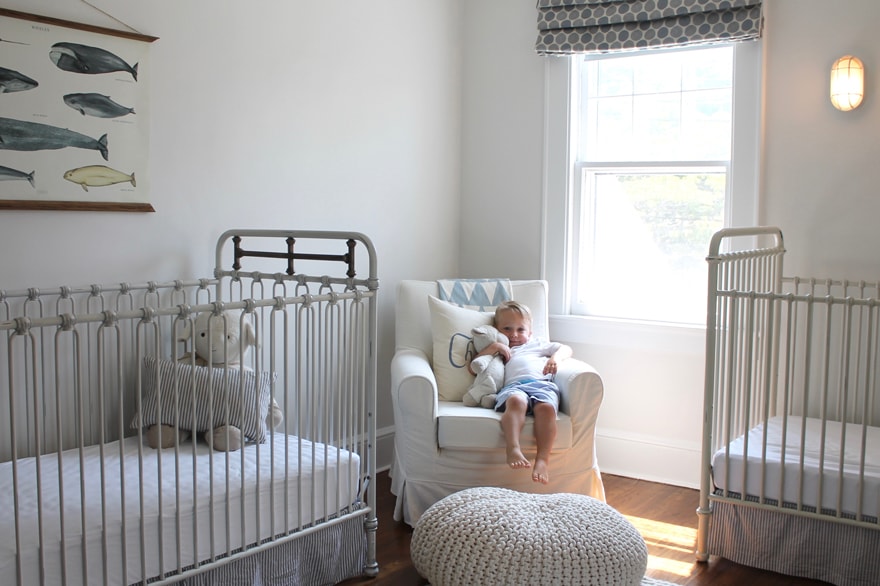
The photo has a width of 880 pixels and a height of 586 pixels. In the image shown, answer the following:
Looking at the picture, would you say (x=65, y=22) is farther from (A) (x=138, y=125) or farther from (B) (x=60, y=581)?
(B) (x=60, y=581)

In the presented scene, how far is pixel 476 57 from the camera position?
163 inches

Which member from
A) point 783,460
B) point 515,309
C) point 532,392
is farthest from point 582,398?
point 783,460

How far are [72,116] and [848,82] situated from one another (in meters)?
2.72

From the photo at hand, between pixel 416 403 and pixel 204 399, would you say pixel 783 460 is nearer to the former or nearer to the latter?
pixel 416 403

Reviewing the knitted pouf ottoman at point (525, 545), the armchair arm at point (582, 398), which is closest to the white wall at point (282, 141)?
the armchair arm at point (582, 398)

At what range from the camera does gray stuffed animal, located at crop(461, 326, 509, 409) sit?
3188 millimetres

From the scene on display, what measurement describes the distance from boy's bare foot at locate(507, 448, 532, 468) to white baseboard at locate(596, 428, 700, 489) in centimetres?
103

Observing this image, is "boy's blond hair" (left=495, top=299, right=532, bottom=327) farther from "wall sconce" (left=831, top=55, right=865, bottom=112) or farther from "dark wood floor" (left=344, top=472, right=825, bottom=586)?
"wall sconce" (left=831, top=55, right=865, bottom=112)

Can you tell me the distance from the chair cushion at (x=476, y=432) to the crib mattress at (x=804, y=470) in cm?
59

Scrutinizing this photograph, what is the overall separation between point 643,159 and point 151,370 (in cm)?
232

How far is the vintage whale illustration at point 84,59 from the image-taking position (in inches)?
98.9

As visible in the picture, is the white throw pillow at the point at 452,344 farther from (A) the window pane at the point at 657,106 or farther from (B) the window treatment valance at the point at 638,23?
(B) the window treatment valance at the point at 638,23

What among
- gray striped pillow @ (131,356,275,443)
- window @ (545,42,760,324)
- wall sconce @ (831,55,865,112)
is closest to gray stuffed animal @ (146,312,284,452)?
gray striped pillow @ (131,356,275,443)

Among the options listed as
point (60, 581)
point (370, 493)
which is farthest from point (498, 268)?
point (60, 581)
